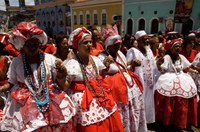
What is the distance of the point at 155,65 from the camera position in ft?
14.4

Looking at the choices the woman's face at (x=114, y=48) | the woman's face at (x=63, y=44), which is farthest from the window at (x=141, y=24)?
the woman's face at (x=114, y=48)

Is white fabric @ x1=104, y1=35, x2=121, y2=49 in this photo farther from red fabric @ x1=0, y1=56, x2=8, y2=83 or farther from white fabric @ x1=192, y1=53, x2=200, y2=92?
white fabric @ x1=192, y1=53, x2=200, y2=92

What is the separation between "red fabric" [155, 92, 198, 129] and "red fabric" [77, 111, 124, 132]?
5.28 ft

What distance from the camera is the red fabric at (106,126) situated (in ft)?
8.43

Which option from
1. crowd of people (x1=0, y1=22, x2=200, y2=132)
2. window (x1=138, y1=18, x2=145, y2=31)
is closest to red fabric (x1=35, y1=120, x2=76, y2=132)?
crowd of people (x1=0, y1=22, x2=200, y2=132)

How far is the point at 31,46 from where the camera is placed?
226 cm

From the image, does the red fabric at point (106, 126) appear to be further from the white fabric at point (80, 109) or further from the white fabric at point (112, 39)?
the white fabric at point (112, 39)

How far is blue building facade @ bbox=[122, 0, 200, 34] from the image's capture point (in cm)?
1926

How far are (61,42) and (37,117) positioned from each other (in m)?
2.11

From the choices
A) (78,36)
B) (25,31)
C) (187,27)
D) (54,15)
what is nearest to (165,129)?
(78,36)

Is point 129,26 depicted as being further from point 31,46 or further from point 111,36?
point 31,46

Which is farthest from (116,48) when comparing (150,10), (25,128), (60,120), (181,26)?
(150,10)

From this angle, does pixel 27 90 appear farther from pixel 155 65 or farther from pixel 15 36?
pixel 155 65

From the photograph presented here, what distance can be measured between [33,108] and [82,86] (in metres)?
0.68
